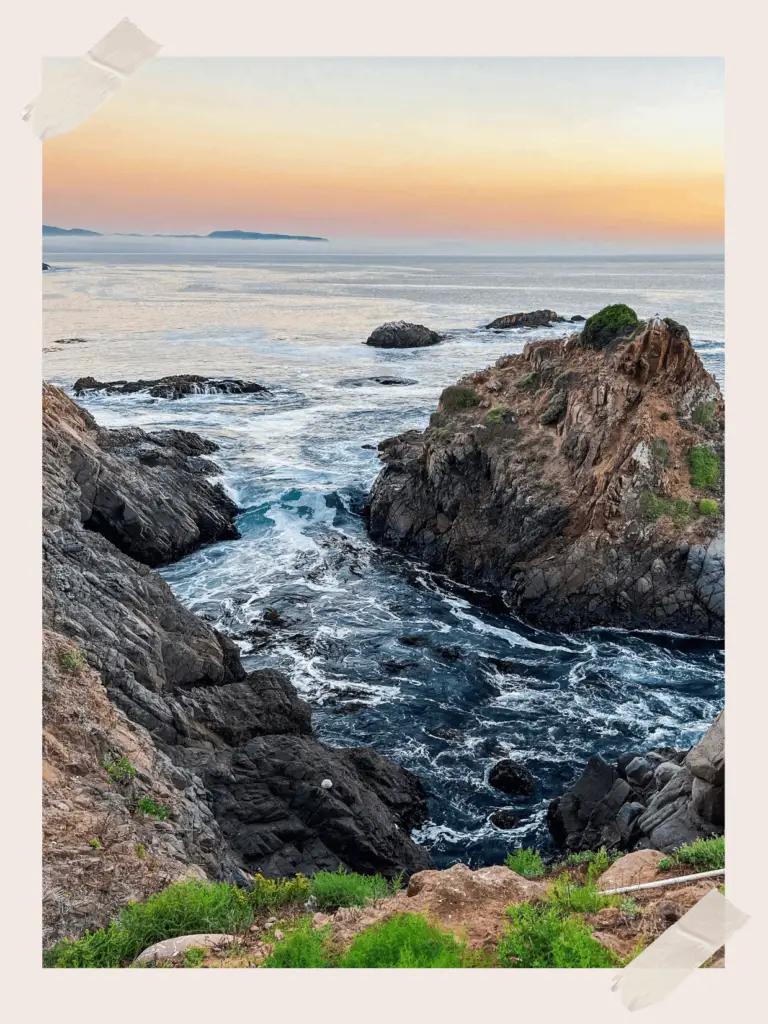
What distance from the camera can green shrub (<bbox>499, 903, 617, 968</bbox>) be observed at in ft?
22.5

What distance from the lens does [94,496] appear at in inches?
1121

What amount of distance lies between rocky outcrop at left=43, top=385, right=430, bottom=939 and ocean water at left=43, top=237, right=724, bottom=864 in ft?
8.78

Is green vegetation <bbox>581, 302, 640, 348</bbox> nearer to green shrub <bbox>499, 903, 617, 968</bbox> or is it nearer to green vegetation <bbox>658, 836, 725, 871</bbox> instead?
green vegetation <bbox>658, 836, 725, 871</bbox>

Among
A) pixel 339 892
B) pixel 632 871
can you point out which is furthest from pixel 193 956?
pixel 632 871

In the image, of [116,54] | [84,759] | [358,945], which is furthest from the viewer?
[84,759]

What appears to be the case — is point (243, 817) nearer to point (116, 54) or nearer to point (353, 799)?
point (353, 799)

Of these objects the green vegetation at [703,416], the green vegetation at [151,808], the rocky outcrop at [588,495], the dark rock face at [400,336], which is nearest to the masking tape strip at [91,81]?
the green vegetation at [151,808]

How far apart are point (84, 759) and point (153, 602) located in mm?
7569

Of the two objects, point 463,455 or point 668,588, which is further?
point 463,455

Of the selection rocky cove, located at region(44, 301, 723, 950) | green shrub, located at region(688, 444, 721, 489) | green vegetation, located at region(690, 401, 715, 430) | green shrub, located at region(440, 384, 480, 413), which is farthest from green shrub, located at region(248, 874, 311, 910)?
green shrub, located at region(440, 384, 480, 413)

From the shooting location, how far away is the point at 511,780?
18797mm

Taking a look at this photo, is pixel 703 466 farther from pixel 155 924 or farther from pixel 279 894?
pixel 155 924

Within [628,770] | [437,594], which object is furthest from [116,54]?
[437,594]

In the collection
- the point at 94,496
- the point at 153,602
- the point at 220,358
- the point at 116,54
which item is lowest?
the point at 153,602
